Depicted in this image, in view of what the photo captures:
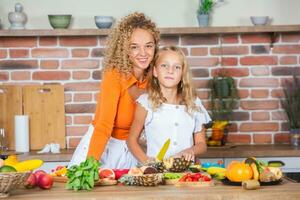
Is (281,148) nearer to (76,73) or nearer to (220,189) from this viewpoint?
(76,73)

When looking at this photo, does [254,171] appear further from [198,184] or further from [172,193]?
[172,193]

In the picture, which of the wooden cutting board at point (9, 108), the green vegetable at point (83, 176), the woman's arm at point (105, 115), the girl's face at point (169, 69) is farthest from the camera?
the wooden cutting board at point (9, 108)

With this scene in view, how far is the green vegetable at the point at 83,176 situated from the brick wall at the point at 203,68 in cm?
225

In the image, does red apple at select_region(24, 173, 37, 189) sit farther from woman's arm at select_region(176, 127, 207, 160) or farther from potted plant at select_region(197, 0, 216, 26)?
potted plant at select_region(197, 0, 216, 26)

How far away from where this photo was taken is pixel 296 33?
5.01 metres

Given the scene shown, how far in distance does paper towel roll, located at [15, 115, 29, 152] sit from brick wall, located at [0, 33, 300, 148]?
31 centimetres

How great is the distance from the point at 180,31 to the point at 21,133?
1353 mm

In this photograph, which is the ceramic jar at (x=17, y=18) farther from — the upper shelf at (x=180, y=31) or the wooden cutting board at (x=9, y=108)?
the wooden cutting board at (x=9, y=108)

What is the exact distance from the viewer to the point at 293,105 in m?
4.85

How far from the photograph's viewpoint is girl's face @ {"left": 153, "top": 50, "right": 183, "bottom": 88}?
3.51m

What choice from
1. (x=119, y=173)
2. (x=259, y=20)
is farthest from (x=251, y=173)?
(x=259, y=20)

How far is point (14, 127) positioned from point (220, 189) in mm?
2591

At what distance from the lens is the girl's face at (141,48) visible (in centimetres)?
354

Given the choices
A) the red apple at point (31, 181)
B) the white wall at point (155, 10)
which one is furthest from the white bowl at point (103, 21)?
the red apple at point (31, 181)
